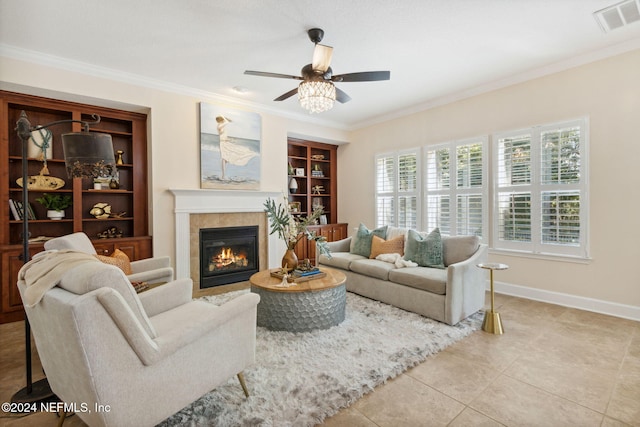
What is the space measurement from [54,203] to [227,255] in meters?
2.26

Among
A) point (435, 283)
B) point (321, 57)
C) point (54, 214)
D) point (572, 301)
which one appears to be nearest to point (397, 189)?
point (435, 283)

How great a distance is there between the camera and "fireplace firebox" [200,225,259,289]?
453 centimetres

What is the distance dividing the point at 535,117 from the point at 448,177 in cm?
134

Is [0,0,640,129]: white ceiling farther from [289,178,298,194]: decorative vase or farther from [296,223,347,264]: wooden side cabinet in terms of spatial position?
[296,223,347,264]: wooden side cabinet

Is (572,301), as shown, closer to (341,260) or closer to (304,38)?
(341,260)

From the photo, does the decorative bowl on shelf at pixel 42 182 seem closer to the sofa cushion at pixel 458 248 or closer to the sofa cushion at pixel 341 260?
the sofa cushion at pixel 341 260

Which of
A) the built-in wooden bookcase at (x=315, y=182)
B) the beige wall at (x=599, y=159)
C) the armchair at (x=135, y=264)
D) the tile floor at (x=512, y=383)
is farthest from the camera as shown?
the built-in wooden bookcase at (x=315, y=182)

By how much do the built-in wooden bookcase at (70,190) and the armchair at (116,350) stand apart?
8.04ft

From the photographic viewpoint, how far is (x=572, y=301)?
142 inches

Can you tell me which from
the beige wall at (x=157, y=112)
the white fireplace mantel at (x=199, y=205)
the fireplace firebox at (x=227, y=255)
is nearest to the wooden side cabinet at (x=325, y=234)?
the white fireplace mantel at (x=199, y=205)

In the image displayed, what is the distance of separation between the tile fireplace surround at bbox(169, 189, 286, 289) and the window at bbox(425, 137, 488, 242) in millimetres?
2648

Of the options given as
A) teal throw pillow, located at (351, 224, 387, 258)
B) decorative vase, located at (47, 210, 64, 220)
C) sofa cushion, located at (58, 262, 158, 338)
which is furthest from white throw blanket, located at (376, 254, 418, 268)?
decorative vase, located at (47, 210, 64, 220)

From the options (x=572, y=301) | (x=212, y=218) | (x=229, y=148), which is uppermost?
(x=229, y=148)

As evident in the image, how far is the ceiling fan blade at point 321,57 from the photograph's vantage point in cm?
259
